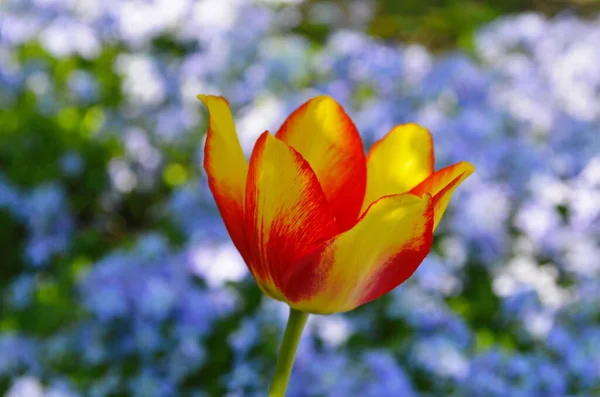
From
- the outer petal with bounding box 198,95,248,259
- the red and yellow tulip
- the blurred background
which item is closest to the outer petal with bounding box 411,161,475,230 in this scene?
the red and yellow tulip

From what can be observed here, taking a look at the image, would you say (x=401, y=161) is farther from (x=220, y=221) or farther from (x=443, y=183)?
(x=220, y=221)

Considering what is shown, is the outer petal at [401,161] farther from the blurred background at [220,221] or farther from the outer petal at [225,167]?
the blurred background at [220,221]

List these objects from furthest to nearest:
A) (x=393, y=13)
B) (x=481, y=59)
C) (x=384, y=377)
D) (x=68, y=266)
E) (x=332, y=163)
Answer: (x=393, y=13)
(x=481, y=59)
(x=68, y=266)
(x=384, y=377)
(x=332, y=163)

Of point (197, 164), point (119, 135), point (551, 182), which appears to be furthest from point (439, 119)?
point (119, 135)

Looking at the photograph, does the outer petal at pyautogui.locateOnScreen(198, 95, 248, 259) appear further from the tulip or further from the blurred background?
the blurred background

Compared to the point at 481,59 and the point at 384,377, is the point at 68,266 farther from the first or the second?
the point at 481,59

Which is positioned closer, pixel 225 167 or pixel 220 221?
pixel 225 167

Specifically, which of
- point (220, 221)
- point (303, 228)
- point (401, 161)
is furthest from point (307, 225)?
point (220, 221)
